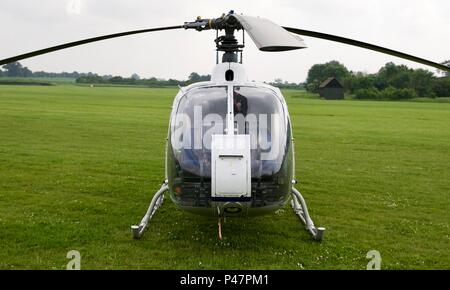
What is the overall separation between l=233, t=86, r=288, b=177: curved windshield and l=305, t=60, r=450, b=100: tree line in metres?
87.6

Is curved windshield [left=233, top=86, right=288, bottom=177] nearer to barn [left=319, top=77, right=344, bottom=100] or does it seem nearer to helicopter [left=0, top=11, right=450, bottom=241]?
helicopter [left=0, top=11, right=450, bottom=241]

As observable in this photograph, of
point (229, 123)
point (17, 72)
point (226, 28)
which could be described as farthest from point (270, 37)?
point (17, 72)

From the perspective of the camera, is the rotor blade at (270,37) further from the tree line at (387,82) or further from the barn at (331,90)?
the tree line at (387,82)

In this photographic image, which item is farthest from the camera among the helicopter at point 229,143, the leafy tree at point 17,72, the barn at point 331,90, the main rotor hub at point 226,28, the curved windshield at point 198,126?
the leafy tree at point 17,72

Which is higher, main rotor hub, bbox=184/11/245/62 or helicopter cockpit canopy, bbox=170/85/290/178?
main rotor hub, bbox=184/11/245/62

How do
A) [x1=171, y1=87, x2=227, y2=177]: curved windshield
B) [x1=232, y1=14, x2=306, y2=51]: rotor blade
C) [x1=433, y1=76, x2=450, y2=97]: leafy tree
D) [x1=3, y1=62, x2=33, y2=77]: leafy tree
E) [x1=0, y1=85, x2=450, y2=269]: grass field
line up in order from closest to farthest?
[x1=232, y1=14, x2=306, y2=51]: rotor blade
[x1=171, y1=87, x2=227, y2=177]: curved windshield
[x1=0, y1=85, x2=450, y2=269]: grass field
[x1=433, y1=76, x2=450, y2=97]: leafy tree
[x1=3, y1=62, x2=33, y2=77]: leafy tree

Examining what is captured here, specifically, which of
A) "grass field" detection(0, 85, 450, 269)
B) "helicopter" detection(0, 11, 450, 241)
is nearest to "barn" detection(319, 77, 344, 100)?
"grass field" detection(0, 85, 450, 269)

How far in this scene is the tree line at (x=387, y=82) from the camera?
88.6 m

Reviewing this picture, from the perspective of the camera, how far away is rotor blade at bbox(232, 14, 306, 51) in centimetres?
354

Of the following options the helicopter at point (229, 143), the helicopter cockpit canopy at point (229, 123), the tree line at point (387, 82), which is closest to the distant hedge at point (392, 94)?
the tree line at point (387, 82)

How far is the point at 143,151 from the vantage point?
1617 cm

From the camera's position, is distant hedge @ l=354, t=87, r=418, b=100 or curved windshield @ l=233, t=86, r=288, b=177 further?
distant hedge @ l=354, t=87, r=418, b=100

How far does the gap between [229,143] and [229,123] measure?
0.36 m

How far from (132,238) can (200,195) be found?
1.72m
